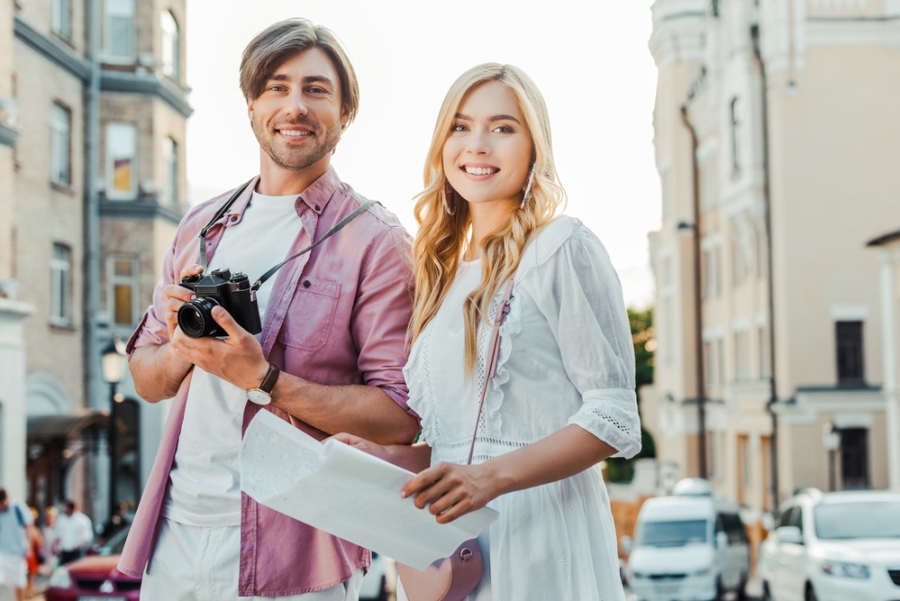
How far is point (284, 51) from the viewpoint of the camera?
3344 millimetres

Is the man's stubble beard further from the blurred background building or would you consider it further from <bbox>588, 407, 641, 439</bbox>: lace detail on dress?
the blurred background building

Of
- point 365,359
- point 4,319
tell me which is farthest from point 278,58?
point 4,319

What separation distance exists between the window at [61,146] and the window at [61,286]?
1.46 metres

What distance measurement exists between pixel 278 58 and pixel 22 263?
21.2 meters

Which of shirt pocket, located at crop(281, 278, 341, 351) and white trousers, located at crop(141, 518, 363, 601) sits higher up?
shirt pocket, located at crop(281, 278, 341, 351)

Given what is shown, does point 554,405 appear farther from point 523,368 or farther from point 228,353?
point 228,353

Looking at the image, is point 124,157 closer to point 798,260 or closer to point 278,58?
point 798,260

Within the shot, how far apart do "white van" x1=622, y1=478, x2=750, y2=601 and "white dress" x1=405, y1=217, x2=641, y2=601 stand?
18.6 m

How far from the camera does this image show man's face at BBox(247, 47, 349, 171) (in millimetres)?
3361

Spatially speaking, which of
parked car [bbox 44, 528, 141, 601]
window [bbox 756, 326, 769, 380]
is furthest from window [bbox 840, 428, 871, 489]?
parked car [bbox 44, 528, 141, 601]

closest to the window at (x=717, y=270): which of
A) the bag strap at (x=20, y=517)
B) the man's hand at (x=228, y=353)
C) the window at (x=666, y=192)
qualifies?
the window at (x=666, y=192)

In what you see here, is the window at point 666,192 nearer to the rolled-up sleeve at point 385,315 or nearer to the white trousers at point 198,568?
the rolled-up sleeve at point 385,315

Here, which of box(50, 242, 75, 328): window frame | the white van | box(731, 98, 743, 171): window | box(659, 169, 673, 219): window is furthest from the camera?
box(659, 169, 673, 219): window

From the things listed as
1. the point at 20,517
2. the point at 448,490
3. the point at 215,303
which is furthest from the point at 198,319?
the point at 20,517
